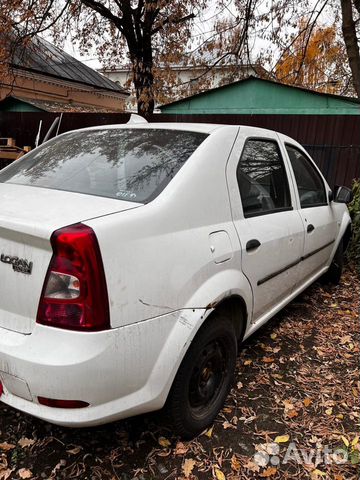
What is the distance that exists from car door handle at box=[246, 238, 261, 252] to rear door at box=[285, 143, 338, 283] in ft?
3.00

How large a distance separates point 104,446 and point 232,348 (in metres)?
0.89

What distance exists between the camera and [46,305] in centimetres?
164

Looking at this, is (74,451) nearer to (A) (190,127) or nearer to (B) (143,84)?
(A) (190,127)

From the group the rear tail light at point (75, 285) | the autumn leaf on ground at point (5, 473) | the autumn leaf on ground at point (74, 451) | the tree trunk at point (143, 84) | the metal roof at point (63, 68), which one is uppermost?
the metal roof at point (63, 68)

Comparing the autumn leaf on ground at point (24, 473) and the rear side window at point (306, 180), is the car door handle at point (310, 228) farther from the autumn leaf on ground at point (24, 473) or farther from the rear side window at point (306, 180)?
the autumn leaf on ground at point (24, 473)

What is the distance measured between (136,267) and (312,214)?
219 cm

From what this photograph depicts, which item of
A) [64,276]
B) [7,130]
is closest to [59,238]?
[64,276]

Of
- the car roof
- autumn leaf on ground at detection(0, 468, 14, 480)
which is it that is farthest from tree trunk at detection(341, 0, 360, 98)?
autumn leaf on ground at detection(0, 468, 14, 480)

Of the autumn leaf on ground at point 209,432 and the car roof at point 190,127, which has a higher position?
the car roof at point 190,127

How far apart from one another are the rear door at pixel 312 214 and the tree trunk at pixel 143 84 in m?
8.66

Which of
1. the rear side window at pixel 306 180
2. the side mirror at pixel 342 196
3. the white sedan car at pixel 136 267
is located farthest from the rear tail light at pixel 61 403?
the side mirror at pixel 342 196

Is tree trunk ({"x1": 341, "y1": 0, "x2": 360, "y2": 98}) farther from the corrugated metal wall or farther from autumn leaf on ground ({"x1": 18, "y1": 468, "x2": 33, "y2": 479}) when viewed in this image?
autumn leaf on ground ({"x1": 18, "y1": 468, "x2": 33, "y2": 479})

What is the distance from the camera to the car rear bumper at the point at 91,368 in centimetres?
160

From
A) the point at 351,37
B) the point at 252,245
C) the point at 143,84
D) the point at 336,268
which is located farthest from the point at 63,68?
the point at 252,245
